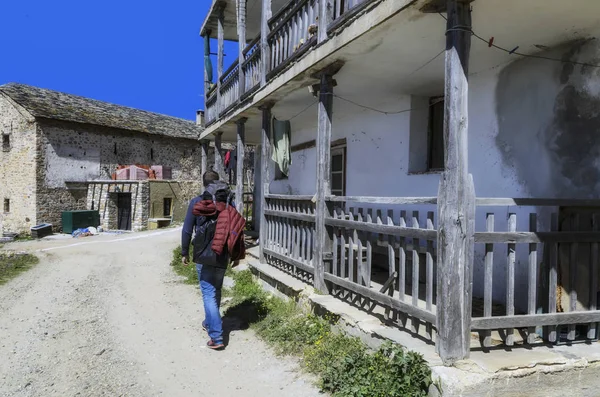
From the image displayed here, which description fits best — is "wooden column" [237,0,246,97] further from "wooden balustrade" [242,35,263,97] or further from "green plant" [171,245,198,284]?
"green plant" [171,245,198,284]

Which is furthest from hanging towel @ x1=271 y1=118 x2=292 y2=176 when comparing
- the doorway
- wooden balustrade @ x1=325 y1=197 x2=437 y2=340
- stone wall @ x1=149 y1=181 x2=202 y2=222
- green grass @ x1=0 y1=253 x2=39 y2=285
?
the doorway

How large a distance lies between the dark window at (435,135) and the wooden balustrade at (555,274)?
9.67 feet

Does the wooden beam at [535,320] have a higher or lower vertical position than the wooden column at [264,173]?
lower

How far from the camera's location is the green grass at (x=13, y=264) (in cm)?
1006

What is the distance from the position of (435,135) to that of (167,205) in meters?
19.8

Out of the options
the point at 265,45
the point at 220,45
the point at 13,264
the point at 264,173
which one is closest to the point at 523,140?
the point at 264,173

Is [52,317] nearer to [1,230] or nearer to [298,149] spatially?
[298,149]

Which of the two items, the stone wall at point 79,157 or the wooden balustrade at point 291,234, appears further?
the stone wall at point 79,157

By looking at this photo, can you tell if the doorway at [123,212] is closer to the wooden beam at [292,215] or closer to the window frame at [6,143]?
the window frame at [6,143]

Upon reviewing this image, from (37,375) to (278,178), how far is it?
333 inches

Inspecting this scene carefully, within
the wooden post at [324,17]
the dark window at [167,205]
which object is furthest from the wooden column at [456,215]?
the dark window at [167,205]

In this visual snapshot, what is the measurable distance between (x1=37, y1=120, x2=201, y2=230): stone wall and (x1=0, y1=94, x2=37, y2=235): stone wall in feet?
1.71

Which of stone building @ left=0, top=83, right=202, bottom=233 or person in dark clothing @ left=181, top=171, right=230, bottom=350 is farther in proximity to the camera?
stone building @ left=0, top=83, right=202, bottom=233

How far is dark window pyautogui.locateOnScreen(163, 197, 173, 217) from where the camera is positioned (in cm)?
2370
